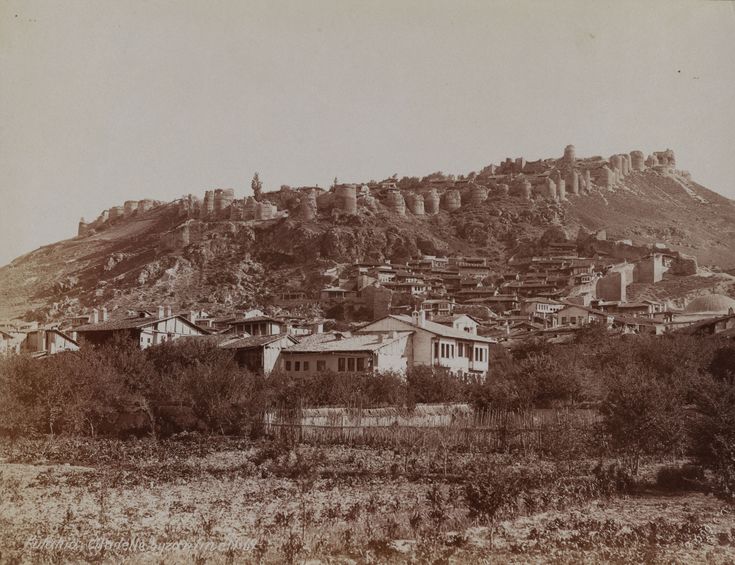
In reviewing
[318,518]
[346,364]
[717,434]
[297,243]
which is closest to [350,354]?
[346,364]

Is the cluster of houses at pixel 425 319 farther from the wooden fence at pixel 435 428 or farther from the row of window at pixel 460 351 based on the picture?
the wooden fence at pixel 435 428

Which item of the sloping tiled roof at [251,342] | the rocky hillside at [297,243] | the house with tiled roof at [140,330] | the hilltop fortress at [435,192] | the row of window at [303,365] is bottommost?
the row of window at [303,365]

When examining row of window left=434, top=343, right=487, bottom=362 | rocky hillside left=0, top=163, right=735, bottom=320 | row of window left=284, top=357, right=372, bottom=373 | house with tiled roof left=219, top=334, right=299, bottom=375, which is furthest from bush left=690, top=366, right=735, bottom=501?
rocky hillside left=0, top=163, right=735, bottom=320

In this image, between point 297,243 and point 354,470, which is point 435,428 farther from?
point 297,243

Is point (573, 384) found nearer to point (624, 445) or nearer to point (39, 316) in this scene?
point (624, 445)

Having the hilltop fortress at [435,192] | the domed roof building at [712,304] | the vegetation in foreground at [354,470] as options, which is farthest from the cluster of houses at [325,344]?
the hilltop fortress at [435,192]

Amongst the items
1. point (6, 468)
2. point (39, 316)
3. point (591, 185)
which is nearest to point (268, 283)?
point (39, 316)
